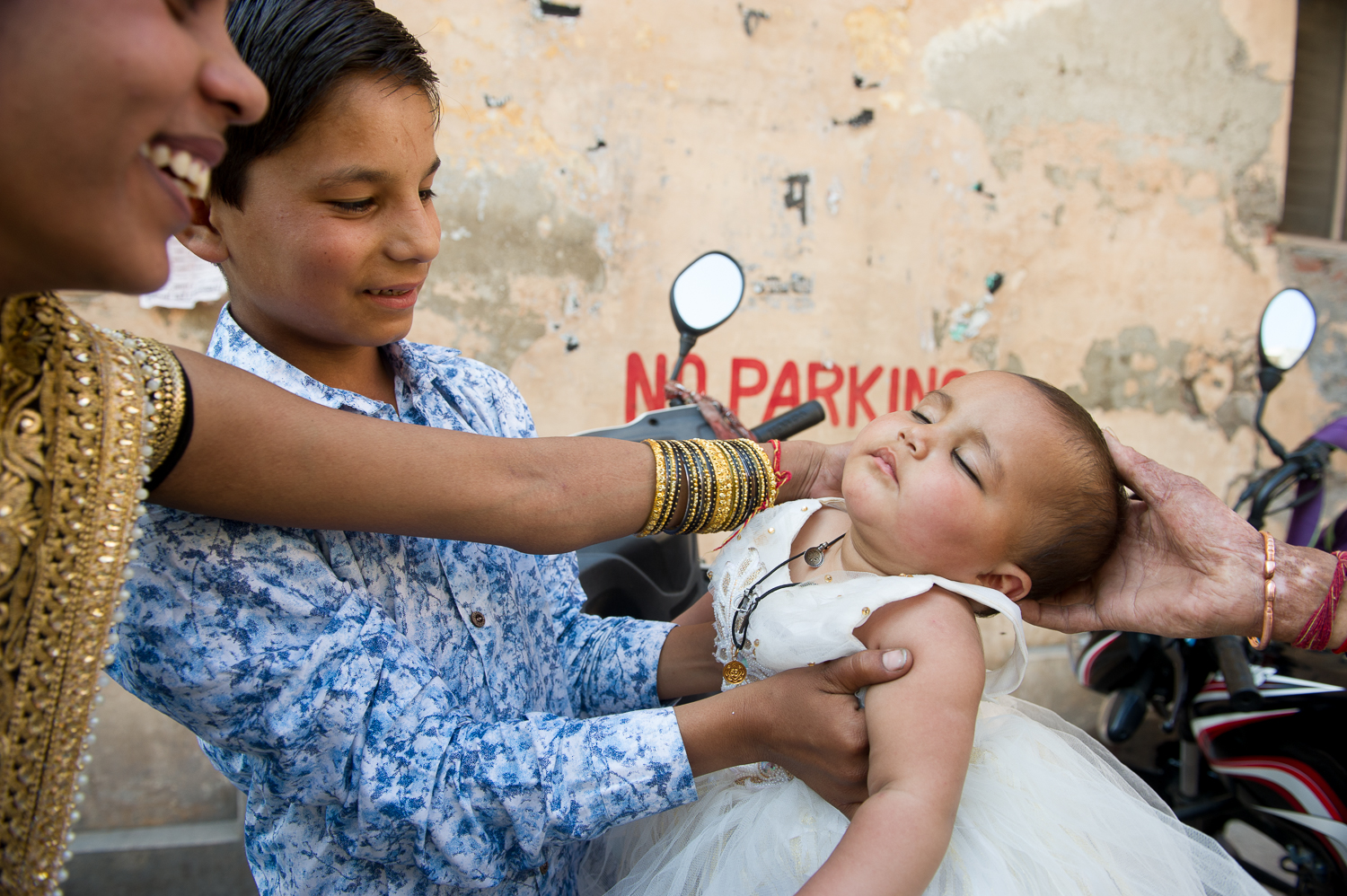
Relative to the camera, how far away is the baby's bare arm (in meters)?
1.03

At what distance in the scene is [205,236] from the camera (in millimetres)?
1146

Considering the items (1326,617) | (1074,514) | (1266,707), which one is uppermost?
(1074,514)

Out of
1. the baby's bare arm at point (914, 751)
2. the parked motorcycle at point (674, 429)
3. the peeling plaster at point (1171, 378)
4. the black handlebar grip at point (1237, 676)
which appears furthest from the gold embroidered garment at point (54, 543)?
the peeling plaster at point (1171, 378)

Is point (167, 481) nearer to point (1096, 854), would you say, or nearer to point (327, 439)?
point (327, 439)

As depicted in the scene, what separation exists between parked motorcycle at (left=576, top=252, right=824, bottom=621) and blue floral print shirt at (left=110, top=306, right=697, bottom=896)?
62cm

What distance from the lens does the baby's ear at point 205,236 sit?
3.74 feet

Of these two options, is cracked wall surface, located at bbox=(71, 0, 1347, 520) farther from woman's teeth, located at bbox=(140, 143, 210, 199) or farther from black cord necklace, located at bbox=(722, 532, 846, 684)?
woman's teeth, located at bbox=(140, 143, 210, 199)

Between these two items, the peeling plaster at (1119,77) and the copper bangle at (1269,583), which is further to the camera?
the peeling plaster at (1119,77)

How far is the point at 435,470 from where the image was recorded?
1.02 meters

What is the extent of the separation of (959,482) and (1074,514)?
212 mm

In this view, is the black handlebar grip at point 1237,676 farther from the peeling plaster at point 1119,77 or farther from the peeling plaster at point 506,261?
the peeling plaster at point 1119,77

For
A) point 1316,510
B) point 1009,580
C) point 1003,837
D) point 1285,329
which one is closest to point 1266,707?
point 1316,510

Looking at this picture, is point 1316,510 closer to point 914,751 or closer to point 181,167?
point 914,751

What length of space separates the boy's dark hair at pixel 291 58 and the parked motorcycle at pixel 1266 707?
7.73ft
